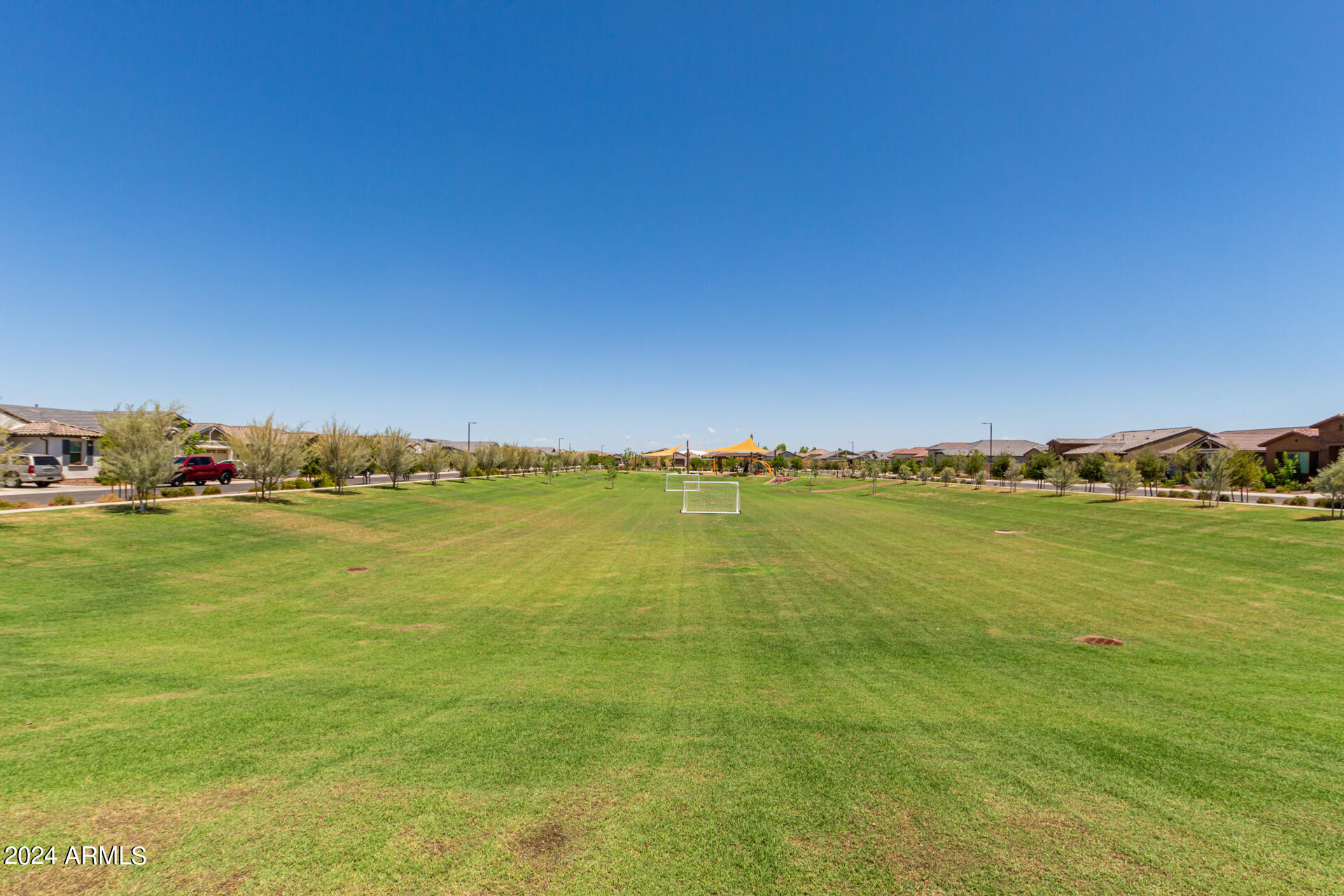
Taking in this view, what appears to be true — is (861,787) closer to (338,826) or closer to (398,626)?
(338,826)

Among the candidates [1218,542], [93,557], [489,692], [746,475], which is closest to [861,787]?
[489,692]

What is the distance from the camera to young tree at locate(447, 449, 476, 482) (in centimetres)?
5550

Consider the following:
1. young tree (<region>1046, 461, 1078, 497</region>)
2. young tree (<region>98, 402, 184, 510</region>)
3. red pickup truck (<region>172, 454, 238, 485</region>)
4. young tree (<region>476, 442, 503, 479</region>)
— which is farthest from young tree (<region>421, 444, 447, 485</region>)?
young tree (<region>1046, 461, 1078, 497</region>)

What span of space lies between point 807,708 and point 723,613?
525 cm

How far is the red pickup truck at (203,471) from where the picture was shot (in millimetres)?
34312

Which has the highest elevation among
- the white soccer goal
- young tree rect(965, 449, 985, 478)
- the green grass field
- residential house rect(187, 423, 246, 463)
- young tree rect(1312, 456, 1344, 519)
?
residential house rect(187, 423, 246, 463)

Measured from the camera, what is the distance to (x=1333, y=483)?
2227cm

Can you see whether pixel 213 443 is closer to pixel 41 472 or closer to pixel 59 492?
pixel 41 472

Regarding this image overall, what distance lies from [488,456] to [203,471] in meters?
30.8

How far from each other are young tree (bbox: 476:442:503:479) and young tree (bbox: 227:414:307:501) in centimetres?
3674

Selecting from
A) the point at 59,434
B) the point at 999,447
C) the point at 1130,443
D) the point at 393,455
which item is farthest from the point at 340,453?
the point at 999,447

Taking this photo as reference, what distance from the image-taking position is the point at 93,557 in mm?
13992

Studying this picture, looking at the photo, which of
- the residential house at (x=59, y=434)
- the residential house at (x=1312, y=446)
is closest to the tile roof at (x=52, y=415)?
the residential house at (x=59, y=434)

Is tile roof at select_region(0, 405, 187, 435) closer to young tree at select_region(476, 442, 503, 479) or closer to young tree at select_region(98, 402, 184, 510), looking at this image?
young tree at select_region(476, 442, 503, 479)
